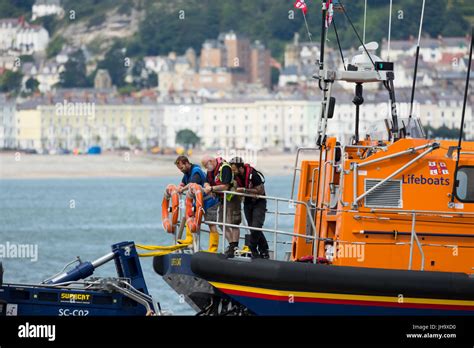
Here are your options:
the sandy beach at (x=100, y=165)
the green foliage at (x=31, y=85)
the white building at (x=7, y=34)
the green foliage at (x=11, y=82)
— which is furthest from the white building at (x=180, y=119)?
the white building at (x=7, y=34)

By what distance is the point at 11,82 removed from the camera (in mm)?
178750

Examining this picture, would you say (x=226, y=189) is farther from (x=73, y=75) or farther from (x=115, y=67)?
A: (x=115, y=67)

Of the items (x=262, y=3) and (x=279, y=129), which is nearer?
(x=279, y=129)

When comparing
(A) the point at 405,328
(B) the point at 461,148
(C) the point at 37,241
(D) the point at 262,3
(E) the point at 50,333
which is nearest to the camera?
(E) the point at 50,333

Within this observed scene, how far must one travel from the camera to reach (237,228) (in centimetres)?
1421

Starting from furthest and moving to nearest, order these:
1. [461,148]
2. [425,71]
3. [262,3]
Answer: [262,3]
[425,71]
[461,148]

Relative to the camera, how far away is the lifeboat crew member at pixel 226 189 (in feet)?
46.4

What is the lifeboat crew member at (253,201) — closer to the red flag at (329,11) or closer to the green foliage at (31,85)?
the red flag at (329,11)

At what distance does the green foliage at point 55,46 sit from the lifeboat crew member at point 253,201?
180 meters

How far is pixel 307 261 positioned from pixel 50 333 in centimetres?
283

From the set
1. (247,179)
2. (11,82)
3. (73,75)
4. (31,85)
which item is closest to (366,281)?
(247,179)

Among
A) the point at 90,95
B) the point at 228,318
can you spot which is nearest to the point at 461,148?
the point at 228,318

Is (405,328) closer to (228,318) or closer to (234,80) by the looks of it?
(228,318)

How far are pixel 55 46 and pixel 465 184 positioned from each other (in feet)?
601
